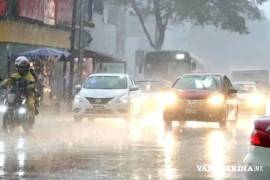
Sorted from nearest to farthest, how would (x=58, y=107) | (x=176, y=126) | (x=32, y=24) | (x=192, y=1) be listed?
(x=176, y=126) < (x=58, y=107) < (x=32, y=24) < (x=192, y=1)

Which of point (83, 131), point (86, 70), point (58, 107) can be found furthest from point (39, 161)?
point (86, 70)

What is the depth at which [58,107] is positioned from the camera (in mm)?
29500

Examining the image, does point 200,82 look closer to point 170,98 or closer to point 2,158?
point 170,98

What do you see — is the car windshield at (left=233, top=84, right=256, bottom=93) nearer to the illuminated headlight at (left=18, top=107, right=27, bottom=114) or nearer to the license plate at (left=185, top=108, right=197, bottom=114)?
the license plate at (left=185, top=108, right=197, bottom=114)

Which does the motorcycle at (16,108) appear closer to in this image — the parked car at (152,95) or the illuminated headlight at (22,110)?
the illuminated headlight at (22,110)

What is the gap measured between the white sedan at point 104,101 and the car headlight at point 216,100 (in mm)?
3365

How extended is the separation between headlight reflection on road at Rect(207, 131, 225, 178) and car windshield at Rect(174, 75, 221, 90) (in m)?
1.89

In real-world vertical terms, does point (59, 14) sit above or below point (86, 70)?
above

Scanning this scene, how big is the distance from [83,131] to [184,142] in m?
4.00

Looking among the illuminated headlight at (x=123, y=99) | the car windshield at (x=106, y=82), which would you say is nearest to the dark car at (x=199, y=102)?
the illuminated headlight at (x=123, y=99)

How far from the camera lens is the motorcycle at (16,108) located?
17.9 metres

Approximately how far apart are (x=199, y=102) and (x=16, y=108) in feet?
18.3

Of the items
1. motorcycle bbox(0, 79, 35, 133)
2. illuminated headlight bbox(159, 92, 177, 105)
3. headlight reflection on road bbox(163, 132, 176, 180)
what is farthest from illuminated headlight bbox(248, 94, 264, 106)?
motorcycle bbox(0, 79, 35, 133)

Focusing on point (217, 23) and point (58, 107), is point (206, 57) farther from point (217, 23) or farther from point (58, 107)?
point (58, 107)
